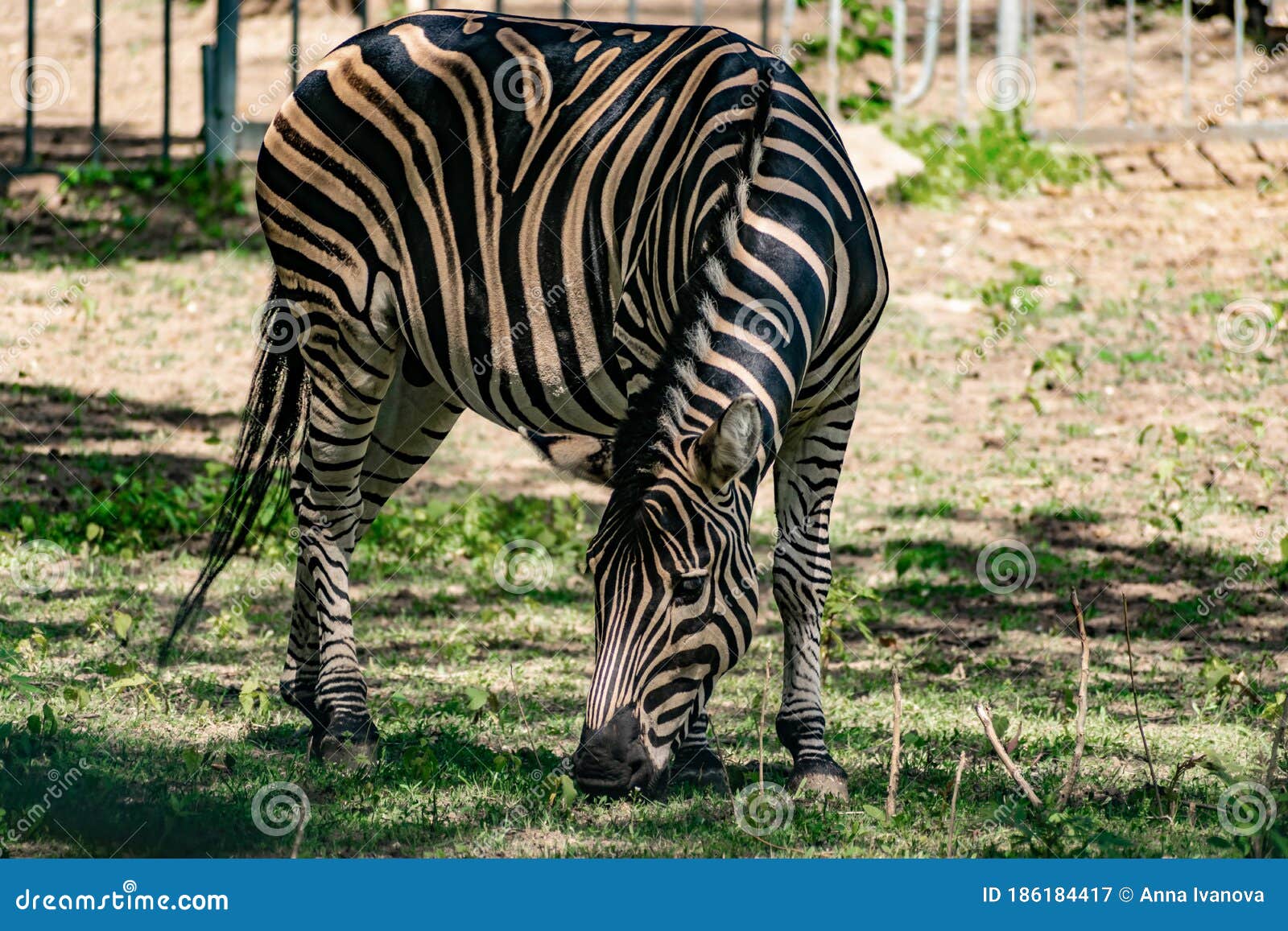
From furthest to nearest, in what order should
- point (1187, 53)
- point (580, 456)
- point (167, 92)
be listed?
point (1187, 53) < point (167, 92) < point (580, 456)

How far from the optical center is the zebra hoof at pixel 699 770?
5.23 meters

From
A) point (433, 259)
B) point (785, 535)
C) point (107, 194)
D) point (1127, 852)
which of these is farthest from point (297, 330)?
point (107, 194)

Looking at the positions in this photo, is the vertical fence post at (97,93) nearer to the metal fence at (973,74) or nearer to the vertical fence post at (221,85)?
the metal fence at (973,74)

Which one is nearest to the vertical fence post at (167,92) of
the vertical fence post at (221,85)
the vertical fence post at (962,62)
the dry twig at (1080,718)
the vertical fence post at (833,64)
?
the vertical fence post at (221,85)

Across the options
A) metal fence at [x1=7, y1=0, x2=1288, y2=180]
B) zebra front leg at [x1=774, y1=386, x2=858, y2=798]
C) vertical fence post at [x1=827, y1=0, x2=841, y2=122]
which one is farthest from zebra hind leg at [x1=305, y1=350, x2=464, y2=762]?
vertical fence post at [x1=827, y1=0, x2=841, y2=122]

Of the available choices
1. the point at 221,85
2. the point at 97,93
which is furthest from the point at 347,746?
the point at 97,93

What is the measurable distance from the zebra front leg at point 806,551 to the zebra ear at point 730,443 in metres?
1.06

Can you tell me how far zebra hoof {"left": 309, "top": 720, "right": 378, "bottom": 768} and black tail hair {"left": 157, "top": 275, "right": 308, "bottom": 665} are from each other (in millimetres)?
1065

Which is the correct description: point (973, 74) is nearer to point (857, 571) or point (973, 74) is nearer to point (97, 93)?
point (857, 571)

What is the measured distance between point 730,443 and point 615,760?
957 mm

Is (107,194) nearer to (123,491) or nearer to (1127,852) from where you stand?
(123,491)

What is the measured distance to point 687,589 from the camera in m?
4.46

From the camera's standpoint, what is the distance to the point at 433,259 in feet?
19.6

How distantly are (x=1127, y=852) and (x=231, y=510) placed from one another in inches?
151
